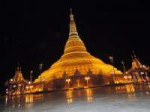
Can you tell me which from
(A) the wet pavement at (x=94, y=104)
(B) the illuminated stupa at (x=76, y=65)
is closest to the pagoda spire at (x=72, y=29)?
(B) the illuminated stupa at (x=76, y=65)

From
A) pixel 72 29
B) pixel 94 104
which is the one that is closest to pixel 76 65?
pixel 72 29

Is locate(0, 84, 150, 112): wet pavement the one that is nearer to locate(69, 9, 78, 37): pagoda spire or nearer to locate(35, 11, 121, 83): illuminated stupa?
locate(35, 11, 121, 83): illuminated stupa

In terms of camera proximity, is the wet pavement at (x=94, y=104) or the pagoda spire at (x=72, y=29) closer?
the wet pavement at (x=94, y=104)

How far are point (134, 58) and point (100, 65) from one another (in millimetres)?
19050

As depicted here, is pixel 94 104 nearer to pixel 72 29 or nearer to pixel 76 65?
pixel 76 65

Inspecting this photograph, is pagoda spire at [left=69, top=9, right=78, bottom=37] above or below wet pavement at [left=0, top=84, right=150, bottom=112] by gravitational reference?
above

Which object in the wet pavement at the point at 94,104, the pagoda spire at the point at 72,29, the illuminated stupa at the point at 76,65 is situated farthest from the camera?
the pagoda spire at the point at 72,29

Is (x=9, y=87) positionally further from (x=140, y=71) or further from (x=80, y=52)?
(x=140, y=71)

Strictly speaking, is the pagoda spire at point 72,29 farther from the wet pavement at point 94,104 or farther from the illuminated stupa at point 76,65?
the wet pavement at point 94,104

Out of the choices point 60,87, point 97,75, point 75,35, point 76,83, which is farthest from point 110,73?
point 75,35

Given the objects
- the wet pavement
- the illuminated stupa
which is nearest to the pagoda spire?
the illuminated stupa

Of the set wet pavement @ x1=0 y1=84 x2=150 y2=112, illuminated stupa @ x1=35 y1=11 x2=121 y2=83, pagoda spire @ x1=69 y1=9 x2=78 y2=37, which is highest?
pagoda spire @ x1=69 y1=9 x2=78 y2=37

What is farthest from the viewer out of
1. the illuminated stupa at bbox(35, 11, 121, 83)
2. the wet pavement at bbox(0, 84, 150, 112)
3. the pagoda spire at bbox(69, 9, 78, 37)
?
the pagoda spire at bbox(69, 9, 78, 37)

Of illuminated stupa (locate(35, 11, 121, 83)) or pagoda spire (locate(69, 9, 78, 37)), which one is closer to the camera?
illuminated stupa (locate(35, 11, 121, 83))
